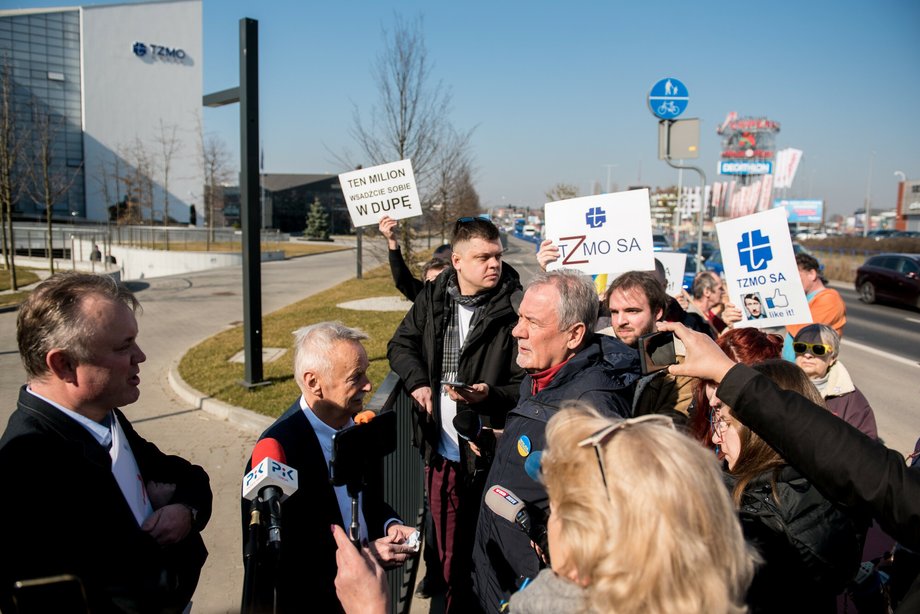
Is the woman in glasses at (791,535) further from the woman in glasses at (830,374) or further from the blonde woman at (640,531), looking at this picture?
the woman in glasses at (830,374)

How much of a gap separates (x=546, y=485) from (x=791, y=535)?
0.84 m

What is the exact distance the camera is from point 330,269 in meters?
30.4

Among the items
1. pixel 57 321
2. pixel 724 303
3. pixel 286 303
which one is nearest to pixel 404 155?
pixel 286 303

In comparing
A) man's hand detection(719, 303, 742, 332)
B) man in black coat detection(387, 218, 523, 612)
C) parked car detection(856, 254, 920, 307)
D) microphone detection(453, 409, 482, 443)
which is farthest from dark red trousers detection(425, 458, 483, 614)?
parked car detection(856, 254, 920, 307)

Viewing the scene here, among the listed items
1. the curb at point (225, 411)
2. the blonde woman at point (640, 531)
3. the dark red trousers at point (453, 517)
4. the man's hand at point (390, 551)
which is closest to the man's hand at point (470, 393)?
the dark red trousers at point (453, 517)

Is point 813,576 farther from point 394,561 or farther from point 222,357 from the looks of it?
point 222,357

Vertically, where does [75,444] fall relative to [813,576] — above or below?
above

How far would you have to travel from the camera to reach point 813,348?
3869 mm

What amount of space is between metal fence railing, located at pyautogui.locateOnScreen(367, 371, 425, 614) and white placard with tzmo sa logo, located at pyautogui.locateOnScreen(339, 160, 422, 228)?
7.17 feet

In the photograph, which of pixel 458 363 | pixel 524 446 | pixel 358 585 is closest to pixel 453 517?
pixel 458 363

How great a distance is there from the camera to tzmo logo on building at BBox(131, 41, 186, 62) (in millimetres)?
62188

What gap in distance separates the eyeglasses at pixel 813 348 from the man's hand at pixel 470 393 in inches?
82.4

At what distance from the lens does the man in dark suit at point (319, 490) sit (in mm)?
2104

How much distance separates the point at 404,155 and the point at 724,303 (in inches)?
448
